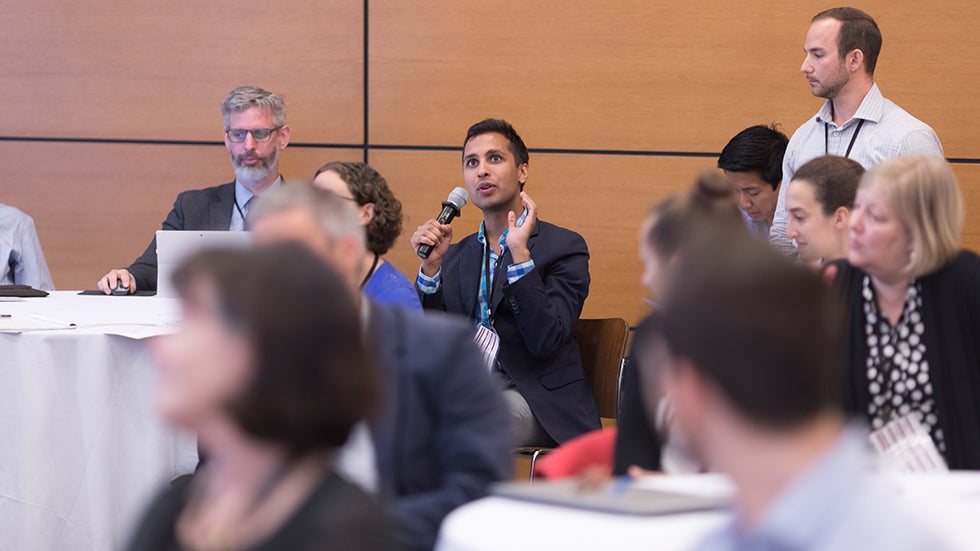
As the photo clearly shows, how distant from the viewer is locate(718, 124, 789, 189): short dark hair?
14.5 feet

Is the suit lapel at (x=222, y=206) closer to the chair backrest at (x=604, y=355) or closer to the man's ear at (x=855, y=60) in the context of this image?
the chair backrest at (x=604, y=355)

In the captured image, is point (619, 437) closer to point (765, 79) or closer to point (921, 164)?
point (921, 164)

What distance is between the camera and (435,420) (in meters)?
1.84

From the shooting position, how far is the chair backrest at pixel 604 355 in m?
3.67

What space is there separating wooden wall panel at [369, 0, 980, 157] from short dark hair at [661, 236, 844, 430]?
3.99 m

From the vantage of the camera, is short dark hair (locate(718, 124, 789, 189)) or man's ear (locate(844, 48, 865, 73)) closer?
man's ear (locate(844, 48, 865, 73))

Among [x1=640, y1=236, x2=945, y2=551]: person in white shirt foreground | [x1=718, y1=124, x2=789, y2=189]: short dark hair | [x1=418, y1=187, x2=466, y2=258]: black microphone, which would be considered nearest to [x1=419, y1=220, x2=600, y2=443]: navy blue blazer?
[x1=418, y1=187, x2=466, y2=258]: black microphone

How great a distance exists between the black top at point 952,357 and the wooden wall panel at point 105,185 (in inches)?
122

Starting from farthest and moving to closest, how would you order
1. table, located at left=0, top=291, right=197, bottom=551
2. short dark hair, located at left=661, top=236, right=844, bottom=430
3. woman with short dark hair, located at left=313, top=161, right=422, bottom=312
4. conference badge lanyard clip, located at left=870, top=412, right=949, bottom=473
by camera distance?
table, located at left=0, top=291, right=197, bottom=551
woman with short dark hair, located at left=313, top=161, right=422, bottom=312
conference badge lanyard clip, located at left=870, top=412, right=949, bottom=473
short dark hair, located at left=661, top=236, right=844, bottom=430

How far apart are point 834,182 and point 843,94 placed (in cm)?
133

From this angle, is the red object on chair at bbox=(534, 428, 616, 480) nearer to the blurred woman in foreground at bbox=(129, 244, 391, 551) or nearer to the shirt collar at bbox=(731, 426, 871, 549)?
the blurred woman in foreground at bbox=(129, 244, 391, 551)

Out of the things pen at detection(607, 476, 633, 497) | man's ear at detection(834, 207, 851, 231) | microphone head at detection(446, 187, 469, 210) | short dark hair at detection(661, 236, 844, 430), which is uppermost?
short dark hair at detection(661, 236, 844, 430)

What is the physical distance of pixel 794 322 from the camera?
0.95 m

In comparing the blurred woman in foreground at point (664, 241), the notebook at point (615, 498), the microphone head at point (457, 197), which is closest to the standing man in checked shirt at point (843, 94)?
the microphone head at point (457, 197)
